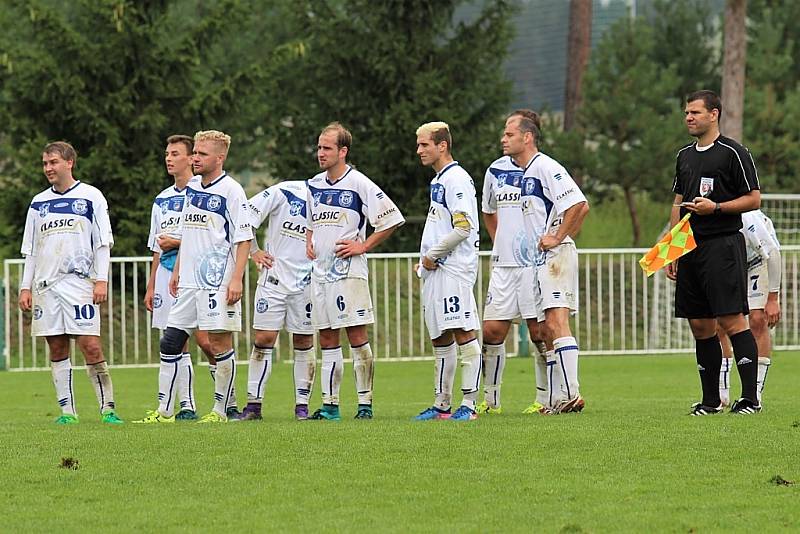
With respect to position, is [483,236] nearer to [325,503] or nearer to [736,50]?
[736,50]

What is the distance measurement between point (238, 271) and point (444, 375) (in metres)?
1.62

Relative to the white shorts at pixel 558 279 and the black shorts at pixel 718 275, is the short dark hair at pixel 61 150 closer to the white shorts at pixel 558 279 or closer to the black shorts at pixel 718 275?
the white shorts at pixel 558 279

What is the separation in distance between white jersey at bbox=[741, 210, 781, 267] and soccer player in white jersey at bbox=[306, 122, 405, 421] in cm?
275

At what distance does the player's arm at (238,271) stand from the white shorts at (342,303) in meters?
0.59

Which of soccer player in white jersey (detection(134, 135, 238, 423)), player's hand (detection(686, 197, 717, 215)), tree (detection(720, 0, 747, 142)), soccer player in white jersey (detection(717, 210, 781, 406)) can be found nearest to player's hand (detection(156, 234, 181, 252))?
soccer player in white jersey (detection(134, 135, 238, 423))

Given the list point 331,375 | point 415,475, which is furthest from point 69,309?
point 415,475

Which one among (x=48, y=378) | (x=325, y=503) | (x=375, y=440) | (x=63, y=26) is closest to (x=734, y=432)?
(x=375, y=440)

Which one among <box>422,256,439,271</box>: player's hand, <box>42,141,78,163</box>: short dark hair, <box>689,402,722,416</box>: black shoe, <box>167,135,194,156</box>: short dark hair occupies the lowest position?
<box>689,402,722,416</box>: black shoe

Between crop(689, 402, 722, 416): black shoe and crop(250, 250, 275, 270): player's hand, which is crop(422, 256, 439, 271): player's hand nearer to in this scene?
crop(250, 250, 275, 270): player's hand

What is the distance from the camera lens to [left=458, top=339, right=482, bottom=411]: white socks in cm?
1075

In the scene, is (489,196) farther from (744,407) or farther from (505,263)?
(744,407)

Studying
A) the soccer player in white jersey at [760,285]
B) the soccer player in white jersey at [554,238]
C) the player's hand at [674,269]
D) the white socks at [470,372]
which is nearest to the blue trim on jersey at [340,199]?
the soccer player in white jersey at [554,238]

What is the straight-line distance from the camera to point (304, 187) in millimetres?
11516

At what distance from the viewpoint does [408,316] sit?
2188 cm
